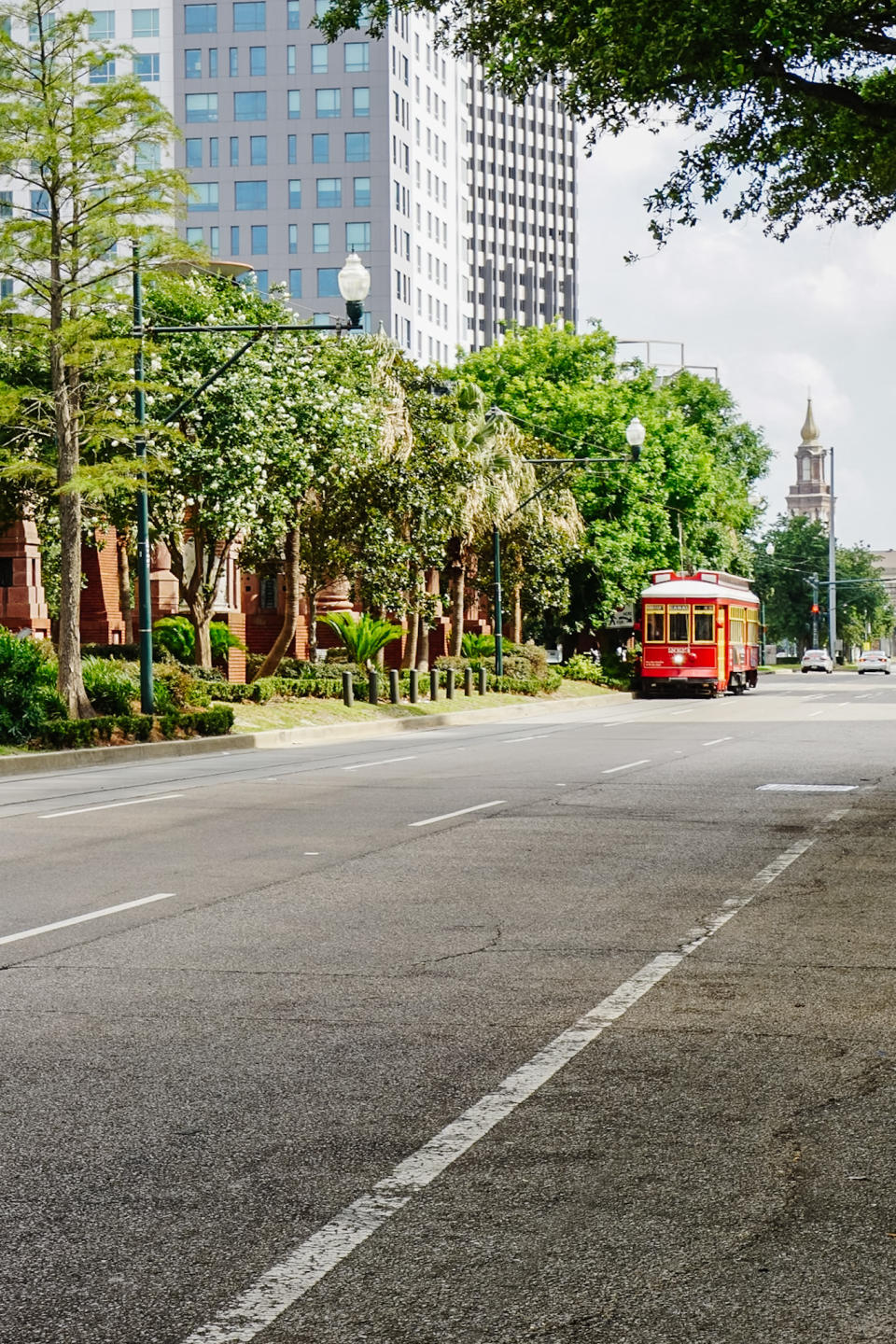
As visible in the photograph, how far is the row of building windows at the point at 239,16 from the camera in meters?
97.8

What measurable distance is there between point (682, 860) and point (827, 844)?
A: 1582 millimetres

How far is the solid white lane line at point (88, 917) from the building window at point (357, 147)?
91940 millimetres

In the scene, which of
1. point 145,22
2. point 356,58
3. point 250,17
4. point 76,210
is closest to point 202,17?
point 250,17

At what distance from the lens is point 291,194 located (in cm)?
9825

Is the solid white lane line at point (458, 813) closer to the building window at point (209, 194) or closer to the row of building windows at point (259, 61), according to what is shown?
the row of building windows at point (259, 61)

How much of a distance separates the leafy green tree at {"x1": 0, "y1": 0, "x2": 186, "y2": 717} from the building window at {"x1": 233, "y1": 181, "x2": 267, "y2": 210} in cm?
7327

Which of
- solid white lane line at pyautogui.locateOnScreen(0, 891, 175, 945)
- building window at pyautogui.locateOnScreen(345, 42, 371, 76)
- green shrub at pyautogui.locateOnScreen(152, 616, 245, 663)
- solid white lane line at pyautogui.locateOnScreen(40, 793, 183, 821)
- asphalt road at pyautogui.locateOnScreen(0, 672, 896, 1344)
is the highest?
building window at pyautogui.locateOnScreen(345, 42, 371, 76)

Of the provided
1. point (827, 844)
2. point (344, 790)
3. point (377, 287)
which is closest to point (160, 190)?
point (344, 790)

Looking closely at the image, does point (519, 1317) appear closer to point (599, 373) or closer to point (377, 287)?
point (599, 373)

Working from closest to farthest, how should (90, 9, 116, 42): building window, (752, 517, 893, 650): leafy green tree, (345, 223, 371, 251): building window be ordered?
(345, 223, 371, 251): building window
(90, 9, 116, 42): building window
(752, 517, 893, 650): leafy green tree

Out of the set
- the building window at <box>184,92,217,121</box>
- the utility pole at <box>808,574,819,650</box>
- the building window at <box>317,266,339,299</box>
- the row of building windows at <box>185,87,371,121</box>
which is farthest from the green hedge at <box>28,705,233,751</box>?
the utility pole at <box>808,574,819,650</box>

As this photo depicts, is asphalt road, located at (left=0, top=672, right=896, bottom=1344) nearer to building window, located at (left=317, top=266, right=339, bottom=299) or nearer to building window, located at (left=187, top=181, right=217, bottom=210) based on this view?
building window, located at (left=317, top=266, right=339, bottom=299)

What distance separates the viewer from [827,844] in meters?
12.8

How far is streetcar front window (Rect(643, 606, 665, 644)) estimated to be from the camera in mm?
52031
